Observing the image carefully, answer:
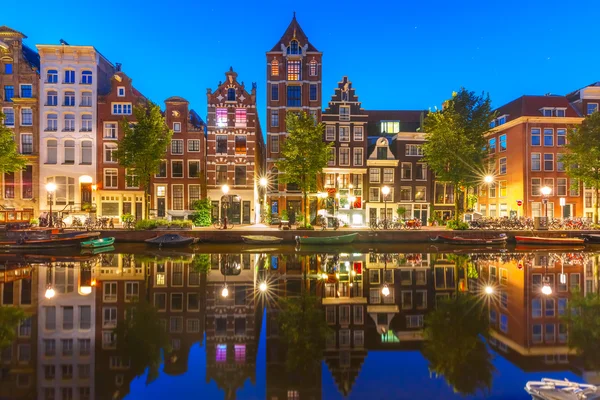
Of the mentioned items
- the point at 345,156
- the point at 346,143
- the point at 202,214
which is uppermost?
the point at 346,143

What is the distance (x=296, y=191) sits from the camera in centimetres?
4459

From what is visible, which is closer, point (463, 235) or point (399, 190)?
point (463, 235)

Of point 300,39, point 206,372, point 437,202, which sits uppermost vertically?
point 300,39

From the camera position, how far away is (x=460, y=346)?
9.86 meters

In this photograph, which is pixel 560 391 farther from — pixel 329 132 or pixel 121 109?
pixel 121 109

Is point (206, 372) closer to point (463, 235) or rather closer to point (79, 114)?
point (463, 235)

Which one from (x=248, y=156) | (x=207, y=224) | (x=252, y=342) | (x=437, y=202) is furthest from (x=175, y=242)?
(x=437, y=202)

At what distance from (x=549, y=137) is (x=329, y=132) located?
28.8 meters

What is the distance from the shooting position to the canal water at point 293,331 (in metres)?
8.00

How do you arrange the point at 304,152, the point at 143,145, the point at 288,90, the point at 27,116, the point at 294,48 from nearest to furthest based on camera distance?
the point at 143,145 < the point at 304,152 < the point at 27,116 < the point at 294,48 < the point at 288,90

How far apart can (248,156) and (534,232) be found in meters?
31.8

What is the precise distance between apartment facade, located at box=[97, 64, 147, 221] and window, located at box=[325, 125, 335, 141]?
23.9 meters

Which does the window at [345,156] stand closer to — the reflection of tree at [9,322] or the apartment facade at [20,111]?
the apartment facade at [20,111]

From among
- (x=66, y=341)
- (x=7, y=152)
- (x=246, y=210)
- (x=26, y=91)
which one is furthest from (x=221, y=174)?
(x=66, y=341)
